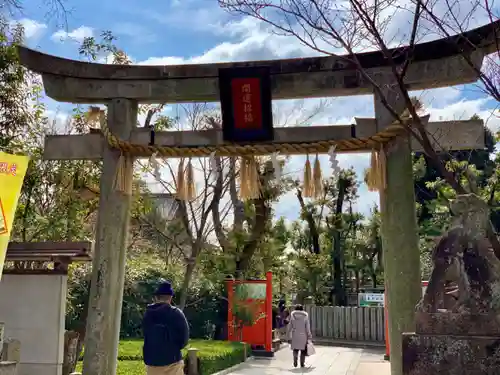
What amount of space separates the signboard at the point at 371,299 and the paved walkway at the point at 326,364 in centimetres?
342

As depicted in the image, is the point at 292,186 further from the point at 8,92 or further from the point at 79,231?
the point at 8,92

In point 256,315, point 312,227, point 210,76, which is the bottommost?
point 256,315

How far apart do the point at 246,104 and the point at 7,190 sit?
3028 millimetres

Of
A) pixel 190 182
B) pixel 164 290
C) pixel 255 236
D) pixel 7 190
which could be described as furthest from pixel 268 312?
pixel 7 190

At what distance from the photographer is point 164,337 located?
17.6 ft

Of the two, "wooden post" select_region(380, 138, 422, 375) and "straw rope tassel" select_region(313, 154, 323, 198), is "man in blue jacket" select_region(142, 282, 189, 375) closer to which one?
"straw rope tassel" select_region(313, 154, 323, 198)

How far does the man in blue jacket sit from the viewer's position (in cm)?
534

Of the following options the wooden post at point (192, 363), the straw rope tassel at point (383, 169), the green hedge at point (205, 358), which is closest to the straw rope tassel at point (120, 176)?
the straw rope tassel at point (383, 169)

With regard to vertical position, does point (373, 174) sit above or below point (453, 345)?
above

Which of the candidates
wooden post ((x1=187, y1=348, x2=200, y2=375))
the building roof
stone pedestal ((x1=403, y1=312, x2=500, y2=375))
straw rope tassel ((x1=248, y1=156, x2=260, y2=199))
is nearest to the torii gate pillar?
straw rope tassel ((x1=248, y1=156, x2=260, y2=199))

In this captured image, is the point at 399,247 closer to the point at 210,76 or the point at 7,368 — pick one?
the point at 210,76

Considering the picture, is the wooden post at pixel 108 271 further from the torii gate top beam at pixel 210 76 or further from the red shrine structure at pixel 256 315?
the red shrine structure at pixel 256 315

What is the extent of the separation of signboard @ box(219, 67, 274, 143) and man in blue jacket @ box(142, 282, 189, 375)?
7.58 ft

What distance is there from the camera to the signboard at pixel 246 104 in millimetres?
6758
